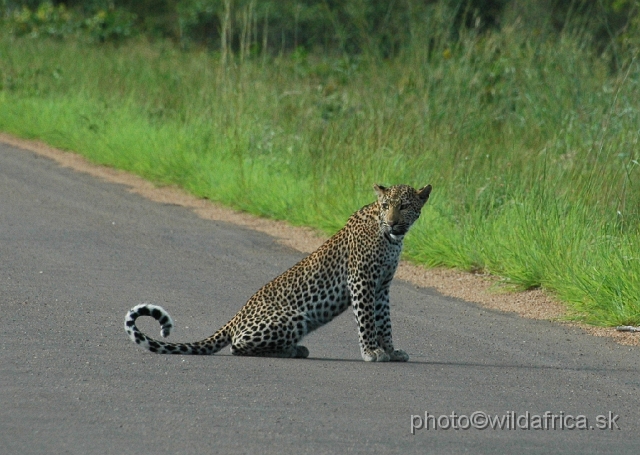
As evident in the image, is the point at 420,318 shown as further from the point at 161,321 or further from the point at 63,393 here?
the point at 63,393

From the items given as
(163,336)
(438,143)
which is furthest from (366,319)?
(438,143)

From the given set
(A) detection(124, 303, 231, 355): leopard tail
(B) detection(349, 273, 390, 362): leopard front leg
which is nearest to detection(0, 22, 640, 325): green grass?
(B) detection(349, 273, 390, 362): leopard front leg

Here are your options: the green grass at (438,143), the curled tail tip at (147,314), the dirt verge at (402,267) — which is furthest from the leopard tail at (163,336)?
the green grass at (438,143)

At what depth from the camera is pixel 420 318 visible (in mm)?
9039

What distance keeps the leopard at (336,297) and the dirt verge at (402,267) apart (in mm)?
1742

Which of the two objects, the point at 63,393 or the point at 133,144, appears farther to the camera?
the point at 133,144

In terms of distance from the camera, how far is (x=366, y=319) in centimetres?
756

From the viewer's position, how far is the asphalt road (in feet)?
18.7

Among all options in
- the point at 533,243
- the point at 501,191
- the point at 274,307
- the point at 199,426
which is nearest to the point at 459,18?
the point at 501,191

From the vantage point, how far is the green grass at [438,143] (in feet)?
33.9

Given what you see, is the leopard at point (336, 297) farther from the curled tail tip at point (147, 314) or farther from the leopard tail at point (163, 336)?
the curled tail tip at point (147, 314)

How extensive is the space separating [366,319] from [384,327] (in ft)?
0.64

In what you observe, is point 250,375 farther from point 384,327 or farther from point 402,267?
point 402,267

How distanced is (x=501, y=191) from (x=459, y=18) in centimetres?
1695
